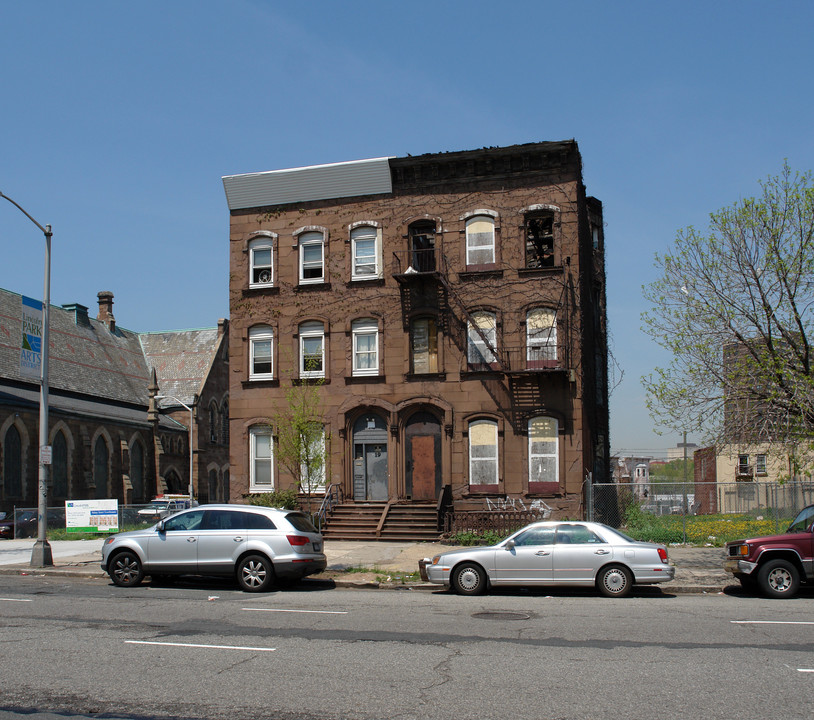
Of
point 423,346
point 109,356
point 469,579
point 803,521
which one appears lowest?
point 469,579

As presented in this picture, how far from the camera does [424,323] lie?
27828 mm

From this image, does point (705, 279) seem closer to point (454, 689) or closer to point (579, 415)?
point (579, 415)

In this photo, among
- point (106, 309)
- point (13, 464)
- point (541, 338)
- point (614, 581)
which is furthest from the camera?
point (106, 309)

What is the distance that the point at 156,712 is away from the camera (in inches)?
277

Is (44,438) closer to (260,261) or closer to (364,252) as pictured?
(260,261)

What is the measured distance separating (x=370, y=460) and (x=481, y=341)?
5565 millimetres

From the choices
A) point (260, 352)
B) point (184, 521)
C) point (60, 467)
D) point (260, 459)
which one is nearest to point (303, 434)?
point (260, 459)

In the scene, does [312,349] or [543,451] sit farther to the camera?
[312,349]

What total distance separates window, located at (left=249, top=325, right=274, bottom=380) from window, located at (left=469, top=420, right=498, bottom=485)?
7782 millimetres

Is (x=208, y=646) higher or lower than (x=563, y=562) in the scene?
lower

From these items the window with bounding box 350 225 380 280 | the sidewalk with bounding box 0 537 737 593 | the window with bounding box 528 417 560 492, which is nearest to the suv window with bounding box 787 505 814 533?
the sidewalk with bounding box 0 537 737 593

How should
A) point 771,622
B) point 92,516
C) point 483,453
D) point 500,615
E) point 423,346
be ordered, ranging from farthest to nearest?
point 92,516
point 423,346
point 483,453
point 500,615
point 771,622

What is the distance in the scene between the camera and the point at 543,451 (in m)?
26.2

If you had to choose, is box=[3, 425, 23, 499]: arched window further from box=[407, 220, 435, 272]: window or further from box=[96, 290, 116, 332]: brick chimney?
box=[407, 220, 435, 272]: window
